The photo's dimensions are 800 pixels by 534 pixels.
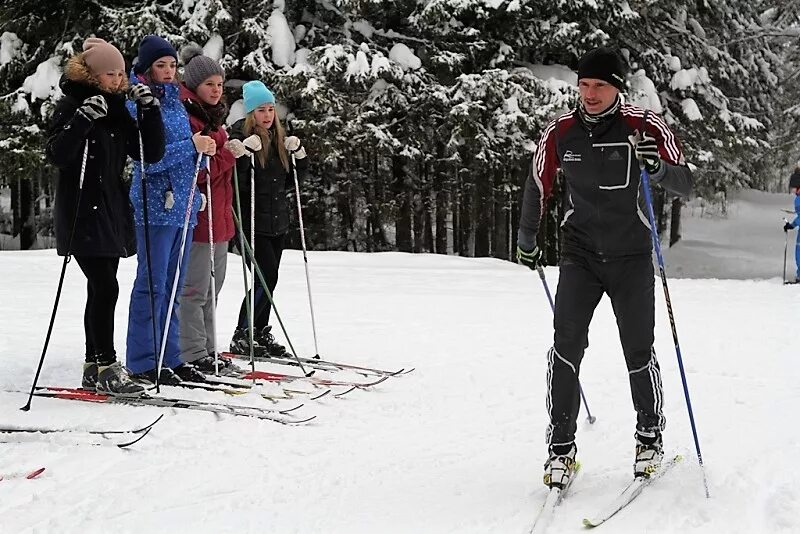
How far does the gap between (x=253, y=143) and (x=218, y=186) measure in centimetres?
40

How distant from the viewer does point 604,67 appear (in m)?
3.42

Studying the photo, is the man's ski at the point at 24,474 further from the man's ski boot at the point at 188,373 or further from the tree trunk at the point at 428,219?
the tree trunk at the point at 428,219

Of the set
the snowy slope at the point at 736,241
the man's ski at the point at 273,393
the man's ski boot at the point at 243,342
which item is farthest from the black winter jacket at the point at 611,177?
the snowy slope at the point at 736,241

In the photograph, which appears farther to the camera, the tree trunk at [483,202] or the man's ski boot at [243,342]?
the tree trunk at [483,202]

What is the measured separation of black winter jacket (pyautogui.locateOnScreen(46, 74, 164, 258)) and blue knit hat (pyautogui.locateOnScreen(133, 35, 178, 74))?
1.15 feet

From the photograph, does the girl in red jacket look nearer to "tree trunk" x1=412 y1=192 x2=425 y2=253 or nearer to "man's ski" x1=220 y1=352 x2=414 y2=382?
"man's ski" x1=220 y1=352 x2=414 y2=382

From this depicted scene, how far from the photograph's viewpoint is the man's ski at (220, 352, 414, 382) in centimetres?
595

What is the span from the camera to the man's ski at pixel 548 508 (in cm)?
303

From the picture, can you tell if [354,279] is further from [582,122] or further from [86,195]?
[582,122]

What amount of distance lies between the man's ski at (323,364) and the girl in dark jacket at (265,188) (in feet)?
0.31

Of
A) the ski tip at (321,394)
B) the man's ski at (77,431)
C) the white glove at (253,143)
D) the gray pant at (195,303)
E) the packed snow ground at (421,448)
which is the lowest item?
the packed snow ground at (421,448)

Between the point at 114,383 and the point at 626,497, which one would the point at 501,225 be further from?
the point at 626,497

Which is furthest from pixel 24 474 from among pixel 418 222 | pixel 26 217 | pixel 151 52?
pixel 26 217

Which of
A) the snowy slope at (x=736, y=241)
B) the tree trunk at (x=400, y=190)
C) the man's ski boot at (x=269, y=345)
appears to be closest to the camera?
the man's ski boot at (x=269, y=345)
